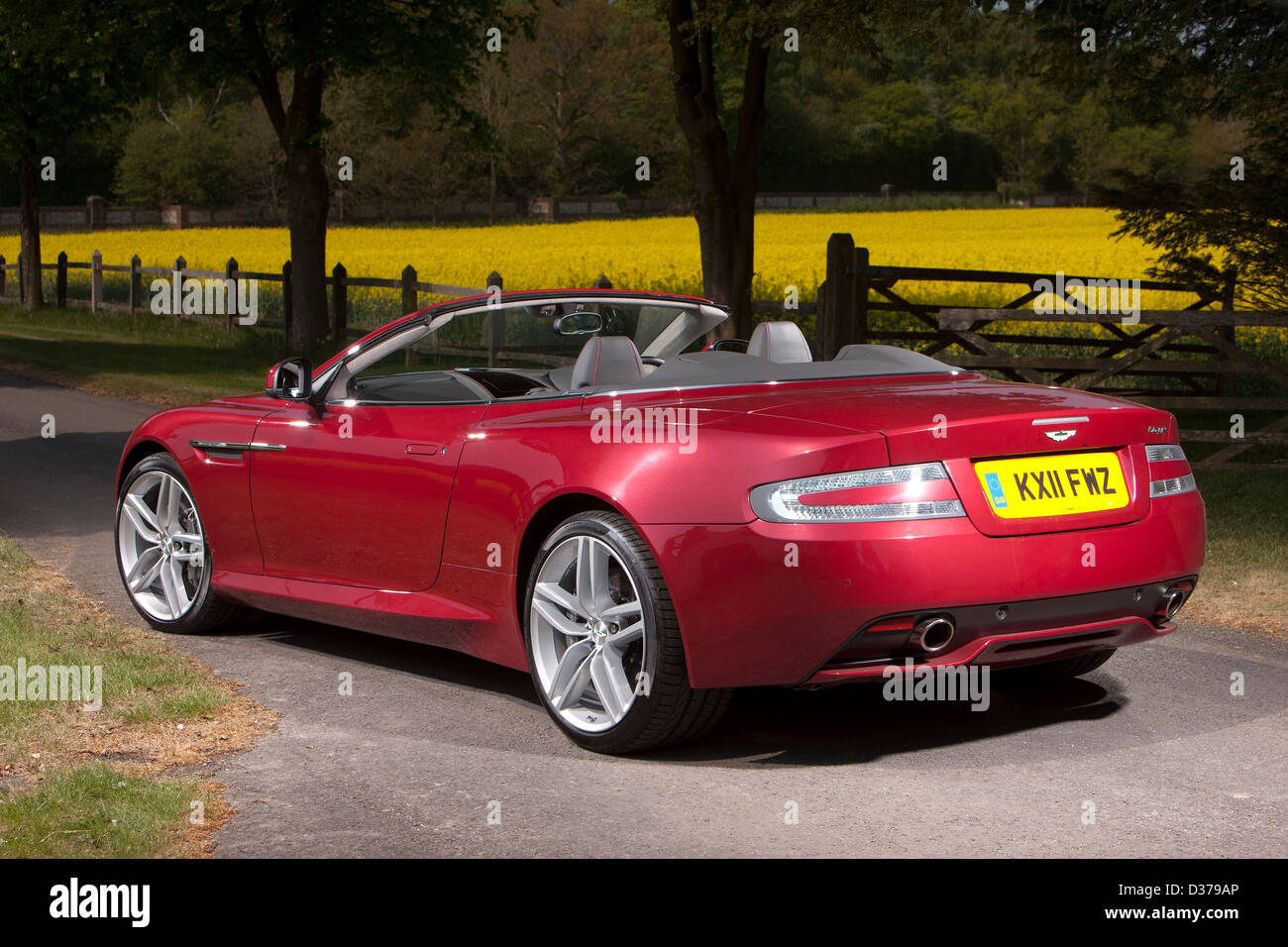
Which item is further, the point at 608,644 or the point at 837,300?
the point at 837,300

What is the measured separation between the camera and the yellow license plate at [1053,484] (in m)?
4.66

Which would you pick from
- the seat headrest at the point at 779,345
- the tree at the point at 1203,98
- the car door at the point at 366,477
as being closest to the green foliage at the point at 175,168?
the tree at the point at 1203,98

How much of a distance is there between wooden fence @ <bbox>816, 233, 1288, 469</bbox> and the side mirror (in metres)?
6.59

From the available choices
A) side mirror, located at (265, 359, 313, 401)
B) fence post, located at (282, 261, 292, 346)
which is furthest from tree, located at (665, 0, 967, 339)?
side mirror, located at (265, 359, 313, 401)

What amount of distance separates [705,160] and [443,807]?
14872mm

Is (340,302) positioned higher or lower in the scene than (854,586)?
higher

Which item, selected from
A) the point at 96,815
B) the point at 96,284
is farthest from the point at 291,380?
the point at 96,284

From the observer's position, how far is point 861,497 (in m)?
4.53

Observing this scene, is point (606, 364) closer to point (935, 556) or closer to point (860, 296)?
point (935, 556)

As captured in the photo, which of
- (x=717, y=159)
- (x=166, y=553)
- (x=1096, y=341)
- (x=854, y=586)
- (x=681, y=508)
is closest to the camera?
(x=854, y=586)

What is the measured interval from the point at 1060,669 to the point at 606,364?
6.97 feet

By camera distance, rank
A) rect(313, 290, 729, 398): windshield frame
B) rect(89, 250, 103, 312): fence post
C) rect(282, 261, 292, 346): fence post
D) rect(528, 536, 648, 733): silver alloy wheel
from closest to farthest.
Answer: rect(528, 536, 648, 733): silver alloy wheel < rect(313, 290, 729, 398): windshield frame < rect(282, 261, 292, 346): fence post < rect(89, 250, 103, 312): fence post

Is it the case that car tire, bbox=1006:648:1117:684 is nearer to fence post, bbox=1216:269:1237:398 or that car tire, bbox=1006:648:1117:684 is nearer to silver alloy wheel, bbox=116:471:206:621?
silver alloy wheel, bbox=116:471:206:621

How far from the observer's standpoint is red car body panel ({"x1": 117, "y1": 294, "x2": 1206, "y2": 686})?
14.9 feet
